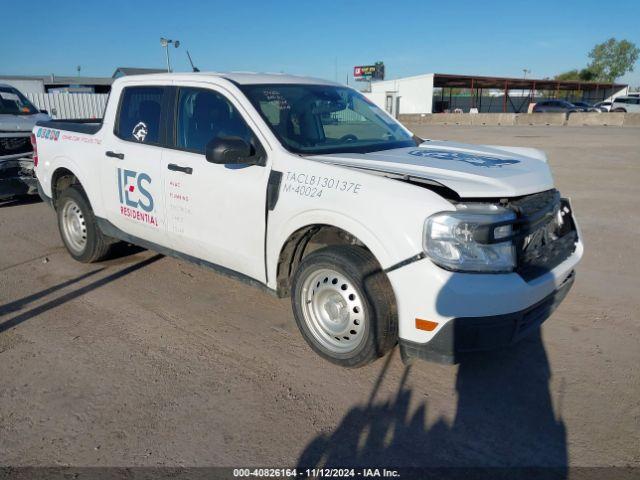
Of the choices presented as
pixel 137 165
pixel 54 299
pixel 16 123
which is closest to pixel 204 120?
pixel 137 165

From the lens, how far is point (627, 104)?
41.3 m

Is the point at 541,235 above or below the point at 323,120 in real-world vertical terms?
below

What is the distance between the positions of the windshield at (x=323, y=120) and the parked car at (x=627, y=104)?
43.6 meters

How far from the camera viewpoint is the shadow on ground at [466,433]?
8.77ft

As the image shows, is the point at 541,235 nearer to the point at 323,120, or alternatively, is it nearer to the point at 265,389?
the point at 323,120

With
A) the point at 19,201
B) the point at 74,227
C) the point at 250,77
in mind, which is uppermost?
the point at 250,77

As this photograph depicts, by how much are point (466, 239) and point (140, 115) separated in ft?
10.9

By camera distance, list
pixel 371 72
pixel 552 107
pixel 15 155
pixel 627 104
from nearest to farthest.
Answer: pixel 15 155 < pixel 627 104 < pixel 552 107 < pixel 371 72

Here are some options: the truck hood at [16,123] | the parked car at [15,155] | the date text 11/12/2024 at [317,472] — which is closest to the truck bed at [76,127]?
the parked car at [15,155]

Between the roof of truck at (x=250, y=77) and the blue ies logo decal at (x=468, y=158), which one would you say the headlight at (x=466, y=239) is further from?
the roof of truck at (x=250, y=77)

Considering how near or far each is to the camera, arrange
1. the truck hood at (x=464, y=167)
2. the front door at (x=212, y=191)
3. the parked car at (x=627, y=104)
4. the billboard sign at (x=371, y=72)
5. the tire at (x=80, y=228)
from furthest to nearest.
→ the billboard sign at (x=371, y=72), the parked car at (x=627, y=104), the tire at (x=80, y=228), the front door at (x=212, y=191), the truck hood at (x=464, y=167)

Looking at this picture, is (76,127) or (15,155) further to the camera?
(15,155)

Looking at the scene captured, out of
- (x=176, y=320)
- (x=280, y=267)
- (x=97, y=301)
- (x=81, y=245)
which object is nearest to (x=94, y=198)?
(x=81, y=245)

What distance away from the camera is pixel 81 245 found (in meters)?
5.73
